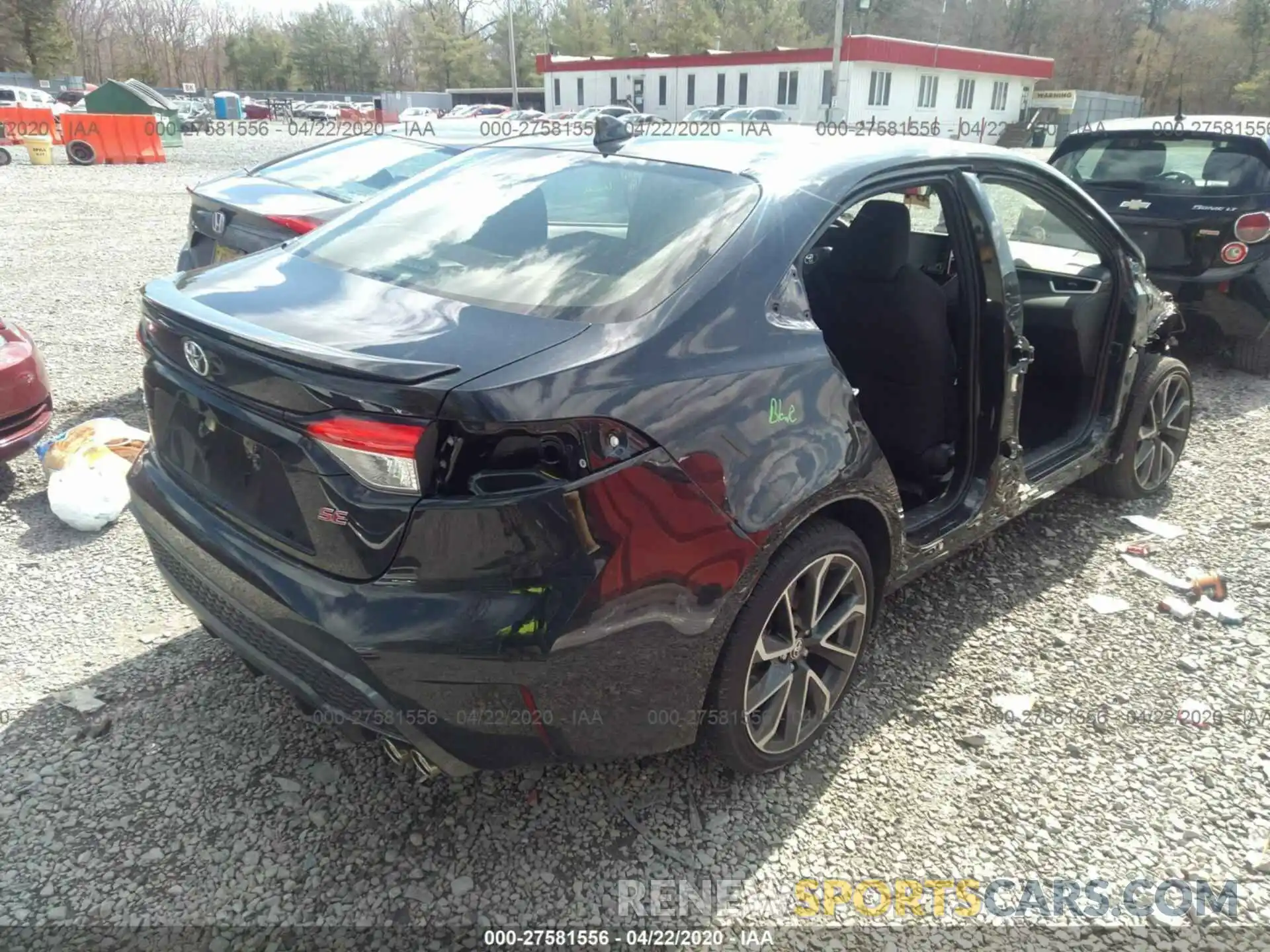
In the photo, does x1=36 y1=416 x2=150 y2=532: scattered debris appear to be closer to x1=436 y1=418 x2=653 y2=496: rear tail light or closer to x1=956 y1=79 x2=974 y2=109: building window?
x1=436 y1=418 x2=653 y2=496: rear tail light

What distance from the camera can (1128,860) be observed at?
88.9 inches

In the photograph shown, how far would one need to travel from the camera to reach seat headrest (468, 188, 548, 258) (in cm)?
237

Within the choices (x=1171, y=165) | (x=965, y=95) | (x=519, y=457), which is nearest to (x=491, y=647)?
(x=519, y=457)

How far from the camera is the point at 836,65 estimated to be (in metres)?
41.6

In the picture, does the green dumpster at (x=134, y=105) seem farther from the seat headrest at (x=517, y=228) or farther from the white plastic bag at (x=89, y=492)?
the seat headrest at (x=517, y=228)

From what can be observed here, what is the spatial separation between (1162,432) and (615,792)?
3.36m

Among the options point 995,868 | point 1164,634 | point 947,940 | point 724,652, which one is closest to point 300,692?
point 724,652

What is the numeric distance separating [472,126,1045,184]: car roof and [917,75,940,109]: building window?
5531 centimetres

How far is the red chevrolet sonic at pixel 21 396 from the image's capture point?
151 inches

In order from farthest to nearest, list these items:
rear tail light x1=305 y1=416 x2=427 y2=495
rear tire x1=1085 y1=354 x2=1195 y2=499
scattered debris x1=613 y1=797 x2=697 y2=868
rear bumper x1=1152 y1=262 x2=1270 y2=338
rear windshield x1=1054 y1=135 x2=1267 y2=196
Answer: rear windshield x1=1054 y1=135 x2=1267 y2=196 → rear bumper x1=1152 y1=262 x2=1270 y2=338 → rear tire x1=1085 y1=354 x2=1195 y2=499 → scattered debris x1=613 y1=797 x2=697 y2=868 → rear tail light x1=305 y1=416 x2=427 y2=495

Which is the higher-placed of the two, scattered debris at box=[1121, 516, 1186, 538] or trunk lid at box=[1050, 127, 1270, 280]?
trunk lid at box=[1050, 127, 1270, 280]

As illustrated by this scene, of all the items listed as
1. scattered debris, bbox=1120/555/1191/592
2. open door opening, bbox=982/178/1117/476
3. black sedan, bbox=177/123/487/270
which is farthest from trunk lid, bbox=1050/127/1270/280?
black sedan, bbox=177/123/487/270

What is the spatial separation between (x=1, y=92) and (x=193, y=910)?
46492 millimetres

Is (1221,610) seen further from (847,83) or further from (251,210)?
(847,83)
